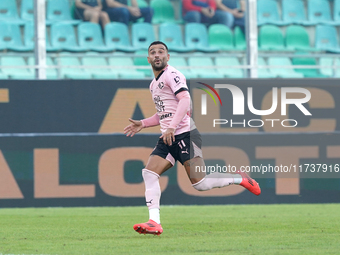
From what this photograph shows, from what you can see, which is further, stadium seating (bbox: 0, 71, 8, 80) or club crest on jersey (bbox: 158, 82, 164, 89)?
stadium seating (bbox: 0, 71, 8, 80)

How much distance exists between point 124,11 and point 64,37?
1440 millimetres

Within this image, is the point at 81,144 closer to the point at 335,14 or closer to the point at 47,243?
the point at 47,243

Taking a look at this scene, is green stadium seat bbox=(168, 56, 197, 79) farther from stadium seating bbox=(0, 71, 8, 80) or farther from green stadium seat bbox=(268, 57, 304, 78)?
stadium seating bbox=(0, 71, 8, 80)

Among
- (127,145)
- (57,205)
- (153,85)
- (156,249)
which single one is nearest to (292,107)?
(127,145)

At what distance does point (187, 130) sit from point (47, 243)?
1.78m

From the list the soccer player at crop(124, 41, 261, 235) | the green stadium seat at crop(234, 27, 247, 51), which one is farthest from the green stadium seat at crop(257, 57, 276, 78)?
the soccer player at crop(124, 41, 261, 235)

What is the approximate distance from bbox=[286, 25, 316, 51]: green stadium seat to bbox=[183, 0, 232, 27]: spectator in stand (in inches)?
64.4

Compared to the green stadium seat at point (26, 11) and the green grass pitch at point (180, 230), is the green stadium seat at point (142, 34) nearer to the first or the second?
the green stadium seat at point (26, 11)

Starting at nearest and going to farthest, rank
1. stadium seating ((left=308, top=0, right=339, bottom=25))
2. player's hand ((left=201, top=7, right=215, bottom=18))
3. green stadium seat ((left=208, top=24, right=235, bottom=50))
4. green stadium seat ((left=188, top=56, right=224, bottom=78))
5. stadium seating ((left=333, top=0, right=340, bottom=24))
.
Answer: green stadium seat ((left=188, top=56, right=224, bottom=78)) < green stadium seat ((left=208, top=24, right=235, bottom=50)) < player's hand ((left=201, top=7, right=215, bottom=18)) < stadium seating ((left=308, top=0, right=339, bottom=25)) < stadium seating ((left=333, top=0, right=340, bottom=24))

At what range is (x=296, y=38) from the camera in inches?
567

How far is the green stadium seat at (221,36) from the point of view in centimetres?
1364

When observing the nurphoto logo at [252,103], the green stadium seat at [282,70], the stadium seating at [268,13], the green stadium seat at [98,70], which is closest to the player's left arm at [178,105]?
the nurphoto logo at [252,103]

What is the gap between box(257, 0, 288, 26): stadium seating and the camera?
575 inches

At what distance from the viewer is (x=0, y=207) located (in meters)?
10.1
